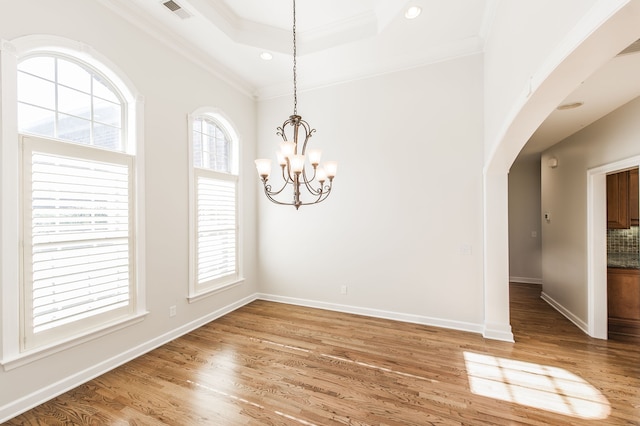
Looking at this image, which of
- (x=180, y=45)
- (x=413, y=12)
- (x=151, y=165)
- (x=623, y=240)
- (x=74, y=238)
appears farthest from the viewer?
(x=623, y=240)

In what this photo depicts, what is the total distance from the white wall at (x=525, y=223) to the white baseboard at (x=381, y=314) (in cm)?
368

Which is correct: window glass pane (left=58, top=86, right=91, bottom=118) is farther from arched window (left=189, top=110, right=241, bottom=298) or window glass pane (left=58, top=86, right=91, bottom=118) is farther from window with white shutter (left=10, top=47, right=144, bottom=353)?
arched window (left=189, top=110, right=241, bottom=298)

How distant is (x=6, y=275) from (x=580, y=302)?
597 centimetres

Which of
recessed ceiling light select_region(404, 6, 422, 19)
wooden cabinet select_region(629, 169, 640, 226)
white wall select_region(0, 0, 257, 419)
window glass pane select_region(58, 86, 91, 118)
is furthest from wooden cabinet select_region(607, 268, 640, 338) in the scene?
window glass pane select_region(58, 86, 91, 118)

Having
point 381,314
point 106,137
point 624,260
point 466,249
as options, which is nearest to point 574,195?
point 624,260

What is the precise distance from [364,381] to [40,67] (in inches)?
152

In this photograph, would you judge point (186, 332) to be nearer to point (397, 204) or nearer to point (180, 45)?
point (397, 204)

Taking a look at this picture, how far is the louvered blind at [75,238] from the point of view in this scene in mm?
2215

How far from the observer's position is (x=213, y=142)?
163 inches

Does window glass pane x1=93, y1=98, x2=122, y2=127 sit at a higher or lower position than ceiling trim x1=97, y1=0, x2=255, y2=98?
lower

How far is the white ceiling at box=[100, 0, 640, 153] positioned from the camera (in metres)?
2.82

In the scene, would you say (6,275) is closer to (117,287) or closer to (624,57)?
(117,287)

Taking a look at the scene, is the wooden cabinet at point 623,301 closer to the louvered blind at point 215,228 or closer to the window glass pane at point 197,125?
the louvered blind at point 215,228

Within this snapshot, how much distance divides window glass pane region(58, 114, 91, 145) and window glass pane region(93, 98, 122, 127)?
0.13 m
